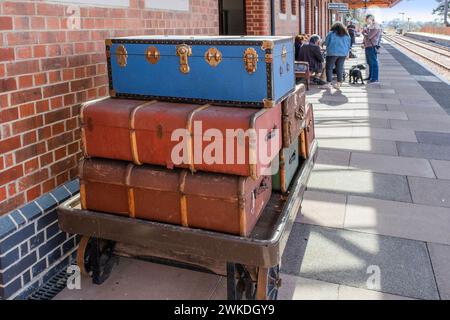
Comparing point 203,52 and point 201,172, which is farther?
point 203,52

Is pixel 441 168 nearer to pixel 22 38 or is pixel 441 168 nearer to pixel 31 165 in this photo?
pixel 31 165

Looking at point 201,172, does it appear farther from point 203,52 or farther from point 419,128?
point 419,128

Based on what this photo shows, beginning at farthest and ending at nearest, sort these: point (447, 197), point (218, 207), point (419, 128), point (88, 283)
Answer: point (419, 128) → point (447, 197) → point (88, 283) → point (218, 207)

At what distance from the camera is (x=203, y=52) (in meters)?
3.20

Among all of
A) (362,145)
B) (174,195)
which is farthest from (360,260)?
(362,145)

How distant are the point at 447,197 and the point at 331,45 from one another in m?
8.03

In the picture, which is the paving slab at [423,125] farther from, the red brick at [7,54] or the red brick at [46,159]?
the red brick at [7,54]

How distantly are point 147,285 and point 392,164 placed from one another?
160 inches

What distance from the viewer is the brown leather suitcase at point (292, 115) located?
344cm

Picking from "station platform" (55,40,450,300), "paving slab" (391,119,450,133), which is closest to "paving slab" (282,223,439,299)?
"station platform" (55,40,450,300)

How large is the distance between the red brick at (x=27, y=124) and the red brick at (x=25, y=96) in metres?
0.13

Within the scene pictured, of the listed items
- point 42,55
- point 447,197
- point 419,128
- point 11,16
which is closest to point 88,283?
point 42,55

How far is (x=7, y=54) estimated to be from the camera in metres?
2.96

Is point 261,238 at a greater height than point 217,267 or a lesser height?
greater
